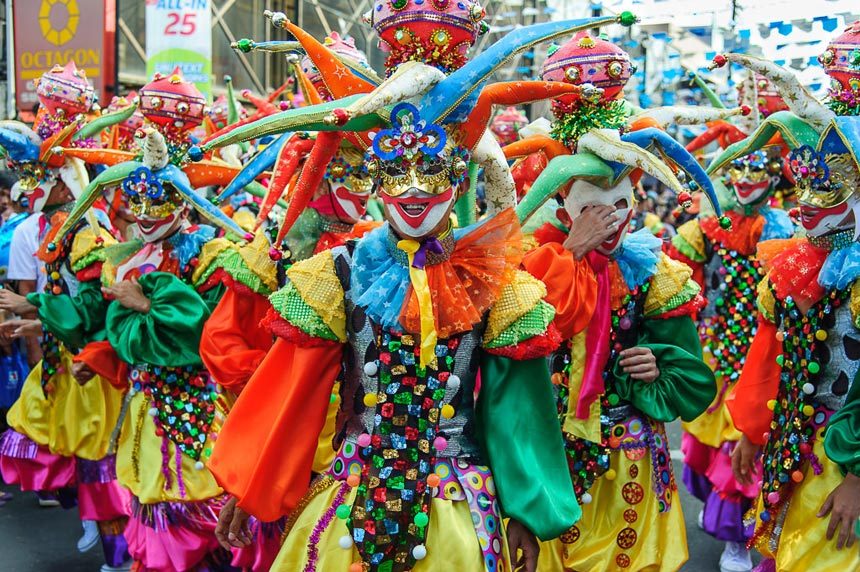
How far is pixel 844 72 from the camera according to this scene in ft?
13.5

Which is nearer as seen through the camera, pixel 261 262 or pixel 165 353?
pixel 261 262

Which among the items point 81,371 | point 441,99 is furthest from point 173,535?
point 441,99

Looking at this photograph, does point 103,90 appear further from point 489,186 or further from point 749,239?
point 489,186

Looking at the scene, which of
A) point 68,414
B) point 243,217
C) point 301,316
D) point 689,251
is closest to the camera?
point 301,316

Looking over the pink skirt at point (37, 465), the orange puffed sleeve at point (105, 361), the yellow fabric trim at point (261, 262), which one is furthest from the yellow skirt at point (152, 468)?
the pink skirt at point (37, 465)

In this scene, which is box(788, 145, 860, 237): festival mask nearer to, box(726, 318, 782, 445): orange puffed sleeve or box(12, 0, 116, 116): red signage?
box(726, 318, 782, 445): orange puffed sleeve

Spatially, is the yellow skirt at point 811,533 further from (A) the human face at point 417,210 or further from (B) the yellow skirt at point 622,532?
(A) the human face at point 417,210

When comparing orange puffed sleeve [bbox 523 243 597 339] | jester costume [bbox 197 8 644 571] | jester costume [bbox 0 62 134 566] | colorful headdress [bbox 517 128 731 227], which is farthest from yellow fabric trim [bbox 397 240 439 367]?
jester costume [bbox 0 62 134 566]

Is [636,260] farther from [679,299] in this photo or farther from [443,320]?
[443,320]

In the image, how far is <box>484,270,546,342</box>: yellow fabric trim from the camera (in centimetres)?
318

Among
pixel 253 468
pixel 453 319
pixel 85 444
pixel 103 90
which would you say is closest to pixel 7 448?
pixel 85 444

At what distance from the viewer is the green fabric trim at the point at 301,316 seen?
318 cm

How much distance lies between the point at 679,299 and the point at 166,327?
233 cm

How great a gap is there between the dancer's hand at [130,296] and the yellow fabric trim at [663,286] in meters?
2.31
